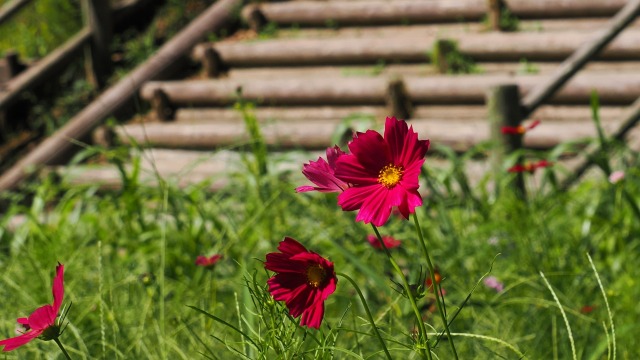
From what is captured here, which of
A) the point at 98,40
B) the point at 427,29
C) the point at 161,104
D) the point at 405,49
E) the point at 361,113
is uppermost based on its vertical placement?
the point at 427,29

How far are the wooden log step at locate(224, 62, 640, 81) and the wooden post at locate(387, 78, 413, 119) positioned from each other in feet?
0.37

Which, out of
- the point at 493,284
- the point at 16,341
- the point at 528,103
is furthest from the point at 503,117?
the point at 16,341

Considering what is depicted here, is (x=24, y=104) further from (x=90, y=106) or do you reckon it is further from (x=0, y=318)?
(x=0, y=318)

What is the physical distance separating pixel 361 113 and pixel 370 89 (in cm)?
16

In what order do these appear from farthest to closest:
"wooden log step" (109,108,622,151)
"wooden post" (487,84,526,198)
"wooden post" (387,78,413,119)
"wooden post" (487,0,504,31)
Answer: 1. "wooden post" (487,0,504,31)
2. "wooden post" (387,78,413,119)
3. "wooden log step" (109,108,622,151)
4. "wooden post" (487,84,526,198)

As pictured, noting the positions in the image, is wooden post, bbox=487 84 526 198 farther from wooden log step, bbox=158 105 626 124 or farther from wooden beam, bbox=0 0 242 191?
wooden beam, bbox=0 0 242 191

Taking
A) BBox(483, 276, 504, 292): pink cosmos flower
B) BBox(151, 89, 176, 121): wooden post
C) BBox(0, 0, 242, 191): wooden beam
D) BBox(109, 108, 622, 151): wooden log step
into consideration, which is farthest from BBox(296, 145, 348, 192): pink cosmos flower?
BBox(151, 89, 176, 121): wooden post

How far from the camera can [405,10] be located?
6824 millimetres

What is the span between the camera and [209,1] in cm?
766

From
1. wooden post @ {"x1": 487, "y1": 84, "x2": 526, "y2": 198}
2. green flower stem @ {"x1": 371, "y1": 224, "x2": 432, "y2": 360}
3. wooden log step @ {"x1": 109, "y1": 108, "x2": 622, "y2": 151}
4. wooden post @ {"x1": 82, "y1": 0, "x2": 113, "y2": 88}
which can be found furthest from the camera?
wooden post @ {"x1": 82, "y1": 0, "x2": 113, "y2": 88}

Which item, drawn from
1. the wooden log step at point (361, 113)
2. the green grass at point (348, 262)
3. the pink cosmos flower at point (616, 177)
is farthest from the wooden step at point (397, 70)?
the pink cosmos flower at point (616, 177)

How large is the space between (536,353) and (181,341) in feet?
2.29

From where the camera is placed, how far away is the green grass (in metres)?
2.10

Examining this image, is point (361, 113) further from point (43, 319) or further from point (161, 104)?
point (43, 319)
